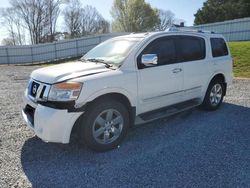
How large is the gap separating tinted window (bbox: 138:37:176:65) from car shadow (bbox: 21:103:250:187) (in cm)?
135

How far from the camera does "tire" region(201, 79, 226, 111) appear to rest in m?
6.31

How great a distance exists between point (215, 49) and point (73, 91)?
12.9 ft

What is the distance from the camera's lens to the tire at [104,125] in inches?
161

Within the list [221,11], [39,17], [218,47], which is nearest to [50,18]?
[39,17]

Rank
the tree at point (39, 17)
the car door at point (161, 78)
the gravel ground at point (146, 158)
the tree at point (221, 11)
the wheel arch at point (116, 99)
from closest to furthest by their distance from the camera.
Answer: the gravel ground at point (146, 158)
the wheel arch at point (116, 99)
the car door at point (161, 78)
the tree at point (221, 11)
the tree at point (39, 17)

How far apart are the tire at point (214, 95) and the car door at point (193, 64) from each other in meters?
0.33

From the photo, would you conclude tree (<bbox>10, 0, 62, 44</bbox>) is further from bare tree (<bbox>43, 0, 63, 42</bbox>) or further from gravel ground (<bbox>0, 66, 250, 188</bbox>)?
gravel ground (<bbox>0, 66, 250, 188</bbox>)

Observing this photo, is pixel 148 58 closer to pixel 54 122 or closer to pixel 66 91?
pixel 66 91

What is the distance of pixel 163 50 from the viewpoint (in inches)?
203

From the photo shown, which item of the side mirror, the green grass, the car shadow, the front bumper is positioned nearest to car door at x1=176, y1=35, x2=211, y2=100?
the car shadow

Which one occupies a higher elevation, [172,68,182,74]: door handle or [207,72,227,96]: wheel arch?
[172,68,182,74]: door handle

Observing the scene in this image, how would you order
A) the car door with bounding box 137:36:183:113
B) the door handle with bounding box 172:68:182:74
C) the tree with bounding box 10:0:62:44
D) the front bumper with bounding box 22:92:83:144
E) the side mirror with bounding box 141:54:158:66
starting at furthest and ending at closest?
the tree with bounding box 10:0:62:44, the door handle with bounding box 172:68:182:74, the car door with bounding box 137:36:183:113, the side mirror with bounding box 141:54:158:66, the front bumper with bounding box 22:92:83:144

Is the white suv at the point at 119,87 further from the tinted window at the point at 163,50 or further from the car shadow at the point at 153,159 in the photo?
the car shadow at the point at 153,159

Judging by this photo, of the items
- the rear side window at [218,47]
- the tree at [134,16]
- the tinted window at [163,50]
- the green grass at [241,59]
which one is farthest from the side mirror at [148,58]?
the tree at [134,16]
